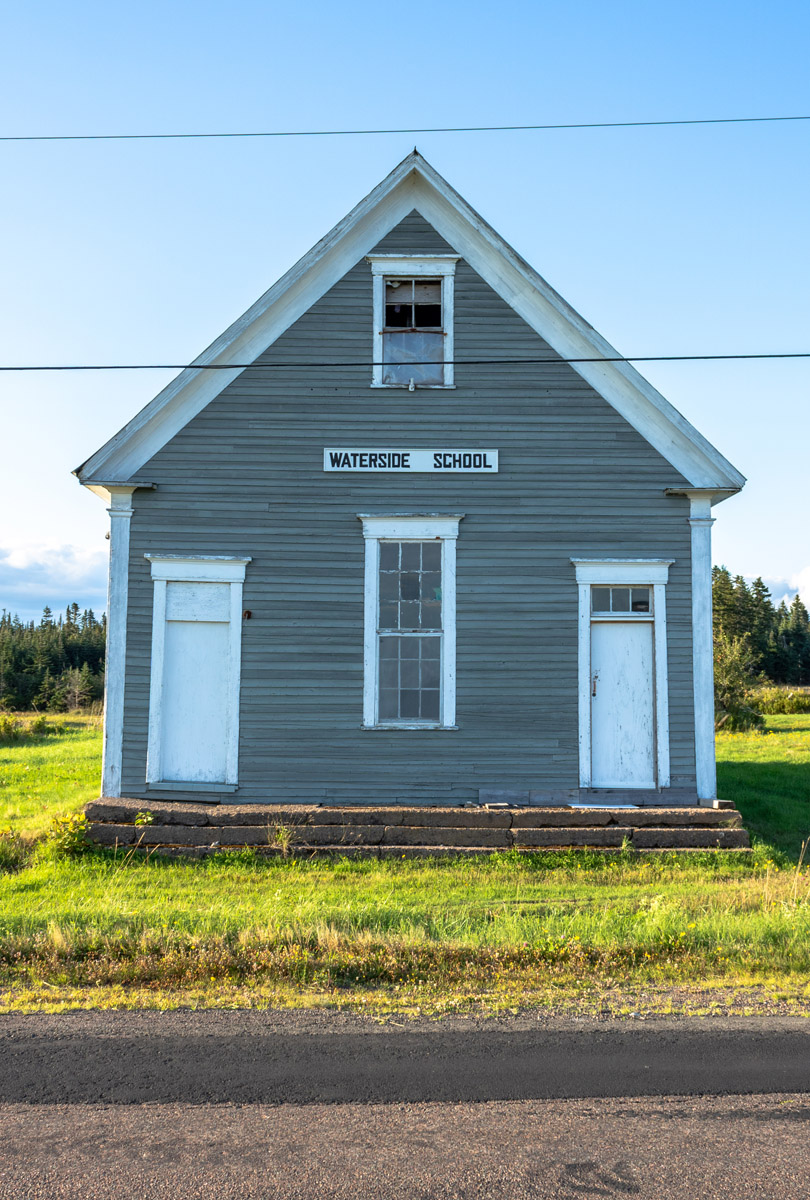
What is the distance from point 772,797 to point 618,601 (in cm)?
494

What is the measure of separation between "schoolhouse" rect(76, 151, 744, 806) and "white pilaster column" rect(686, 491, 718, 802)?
0.10 feet

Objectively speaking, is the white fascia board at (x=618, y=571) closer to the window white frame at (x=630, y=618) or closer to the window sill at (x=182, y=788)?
the window white frame at (x=630, y=618)

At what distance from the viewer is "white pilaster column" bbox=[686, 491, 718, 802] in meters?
11.8

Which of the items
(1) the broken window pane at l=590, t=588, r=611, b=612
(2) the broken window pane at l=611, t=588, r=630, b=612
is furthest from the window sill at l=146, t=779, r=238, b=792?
(2) the broken window pane at l=611, t=588, r=630, b=612

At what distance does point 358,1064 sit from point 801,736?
74.7 ft

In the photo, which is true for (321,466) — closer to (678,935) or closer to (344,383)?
(344,383)

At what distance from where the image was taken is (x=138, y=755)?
1174cm

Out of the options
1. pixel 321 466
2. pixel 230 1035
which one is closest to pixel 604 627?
pixel 321 466

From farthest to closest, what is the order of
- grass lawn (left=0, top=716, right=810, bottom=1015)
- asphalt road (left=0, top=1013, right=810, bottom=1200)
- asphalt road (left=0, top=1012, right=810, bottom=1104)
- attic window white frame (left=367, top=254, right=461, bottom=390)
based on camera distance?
attic window white frame (left=367, top=254, right=461, bottom=390)
grass lawn (left=0, top=716, right=810, bottom=1015)
asphalt road (left=0, top=1012, right=810, bottom=1104)
asphalt road (left=0, top=1013, right=810, bottom=1200)

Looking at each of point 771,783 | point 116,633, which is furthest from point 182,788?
point 771,783

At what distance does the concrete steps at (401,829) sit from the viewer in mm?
10859

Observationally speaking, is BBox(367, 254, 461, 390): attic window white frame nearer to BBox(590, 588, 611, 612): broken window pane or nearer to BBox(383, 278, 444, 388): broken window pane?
BBox(383, 278, 444, 388): broken window pane

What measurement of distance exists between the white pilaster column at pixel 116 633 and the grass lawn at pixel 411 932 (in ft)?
4.39

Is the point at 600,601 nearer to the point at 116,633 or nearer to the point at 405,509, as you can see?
the point at 405,509
